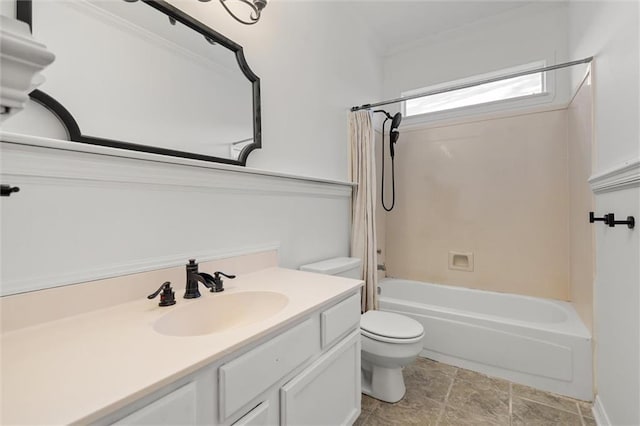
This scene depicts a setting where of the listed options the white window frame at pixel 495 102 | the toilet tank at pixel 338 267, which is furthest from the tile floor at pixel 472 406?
the white window frame at pixel 495 102

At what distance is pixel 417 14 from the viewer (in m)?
2.48

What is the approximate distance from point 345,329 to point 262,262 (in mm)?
565

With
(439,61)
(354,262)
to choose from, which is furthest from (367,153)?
(439,61)

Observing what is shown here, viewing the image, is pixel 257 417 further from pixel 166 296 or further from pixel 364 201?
pixel 364 201

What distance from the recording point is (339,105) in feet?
7.41

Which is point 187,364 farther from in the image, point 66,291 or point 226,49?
point 226,49

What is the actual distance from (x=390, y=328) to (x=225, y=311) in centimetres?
103

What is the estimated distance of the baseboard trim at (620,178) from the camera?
40.4 inches

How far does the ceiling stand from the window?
19.8 inches

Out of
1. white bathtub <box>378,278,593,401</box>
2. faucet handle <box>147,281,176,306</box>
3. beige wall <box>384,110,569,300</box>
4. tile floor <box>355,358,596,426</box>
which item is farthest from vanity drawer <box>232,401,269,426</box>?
beige wall <box>384,110,569,300</box>

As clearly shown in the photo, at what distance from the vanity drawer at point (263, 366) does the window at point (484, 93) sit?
269 cm

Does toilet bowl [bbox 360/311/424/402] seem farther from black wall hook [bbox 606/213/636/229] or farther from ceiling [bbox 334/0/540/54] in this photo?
ceiling [bbox 334/0/540/54]

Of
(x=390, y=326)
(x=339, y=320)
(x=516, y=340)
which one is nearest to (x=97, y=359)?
(x=339, y=320)

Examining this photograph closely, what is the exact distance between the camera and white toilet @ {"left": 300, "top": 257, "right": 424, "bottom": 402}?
1.56 m
